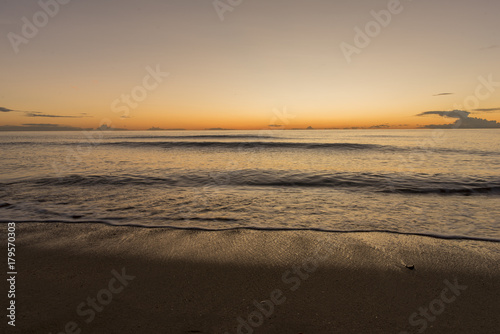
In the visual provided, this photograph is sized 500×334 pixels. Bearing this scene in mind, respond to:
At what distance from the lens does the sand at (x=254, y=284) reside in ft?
9.40

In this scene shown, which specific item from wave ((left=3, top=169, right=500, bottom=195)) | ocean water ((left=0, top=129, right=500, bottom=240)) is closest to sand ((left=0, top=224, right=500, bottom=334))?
ocean water ((left=0, top=129, right=500, bottom=240))

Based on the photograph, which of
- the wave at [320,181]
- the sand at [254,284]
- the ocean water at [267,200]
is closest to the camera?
the sand at [254,284]

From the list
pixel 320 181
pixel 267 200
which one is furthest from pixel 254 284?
pixel 320 181

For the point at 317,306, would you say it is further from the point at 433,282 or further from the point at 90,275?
the point at 90,275

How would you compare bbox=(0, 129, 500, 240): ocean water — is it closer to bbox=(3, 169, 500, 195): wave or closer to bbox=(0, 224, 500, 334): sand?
bbox=(3, 169, 500, 195): wave

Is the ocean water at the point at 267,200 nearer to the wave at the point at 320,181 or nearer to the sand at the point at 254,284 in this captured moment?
the wave at the point at 320,181

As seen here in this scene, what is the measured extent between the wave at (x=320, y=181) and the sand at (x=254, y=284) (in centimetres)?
665

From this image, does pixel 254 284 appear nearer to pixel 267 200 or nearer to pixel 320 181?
pixel 267 200

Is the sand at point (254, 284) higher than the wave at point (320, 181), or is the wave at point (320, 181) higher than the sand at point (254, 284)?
the sand at point (254, 284)

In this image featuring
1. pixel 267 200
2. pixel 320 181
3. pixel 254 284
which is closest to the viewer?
pixel 254 284

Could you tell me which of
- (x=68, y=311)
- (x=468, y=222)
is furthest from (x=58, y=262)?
(x=468, y=222)

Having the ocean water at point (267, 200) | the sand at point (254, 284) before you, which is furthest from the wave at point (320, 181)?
the sand at point (254, 284)

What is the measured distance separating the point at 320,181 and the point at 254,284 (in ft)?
34.4

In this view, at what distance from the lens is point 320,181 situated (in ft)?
44.1
